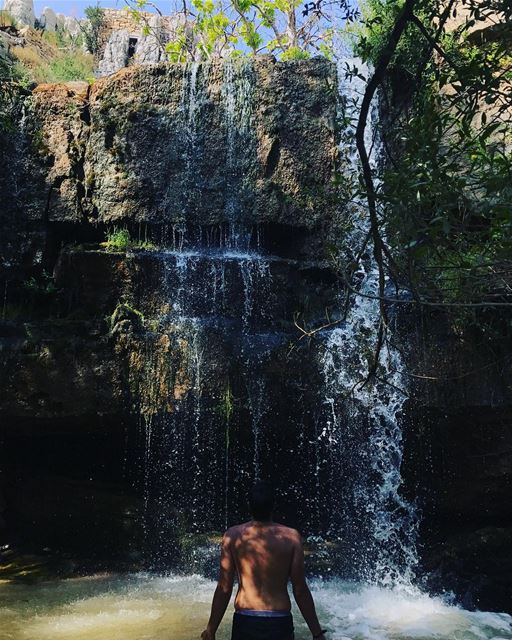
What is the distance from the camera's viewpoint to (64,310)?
9.19 metres

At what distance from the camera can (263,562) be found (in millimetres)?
3539

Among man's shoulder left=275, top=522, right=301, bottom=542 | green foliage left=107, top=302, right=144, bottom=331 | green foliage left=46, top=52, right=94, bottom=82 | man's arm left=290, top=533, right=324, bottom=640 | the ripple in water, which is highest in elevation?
green foliage left=46, top=52, right=94, bottom=82

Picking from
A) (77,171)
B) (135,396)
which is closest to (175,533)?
(135,396)

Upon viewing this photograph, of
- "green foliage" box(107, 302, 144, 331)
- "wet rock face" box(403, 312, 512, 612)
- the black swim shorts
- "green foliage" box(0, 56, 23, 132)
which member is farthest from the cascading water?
the black swim shorts

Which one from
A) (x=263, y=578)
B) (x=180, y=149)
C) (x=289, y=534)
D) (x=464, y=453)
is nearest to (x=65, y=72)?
(x=180, y=149)

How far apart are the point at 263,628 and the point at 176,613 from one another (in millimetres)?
→ 3551

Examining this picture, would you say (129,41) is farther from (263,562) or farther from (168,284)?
(263,562)

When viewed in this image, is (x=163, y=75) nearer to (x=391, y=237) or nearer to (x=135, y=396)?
(x=135, y=396)

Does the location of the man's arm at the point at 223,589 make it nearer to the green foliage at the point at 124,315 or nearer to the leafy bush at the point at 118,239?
the green foliage at the point at 124,315

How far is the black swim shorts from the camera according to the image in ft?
11.1

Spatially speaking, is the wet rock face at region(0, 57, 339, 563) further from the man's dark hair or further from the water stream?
the man's dark hair

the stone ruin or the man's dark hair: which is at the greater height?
the stone ruin

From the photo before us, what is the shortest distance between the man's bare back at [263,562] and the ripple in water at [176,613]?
2738 millimetres

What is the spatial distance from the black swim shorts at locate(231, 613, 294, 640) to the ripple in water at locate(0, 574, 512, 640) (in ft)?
9.01
